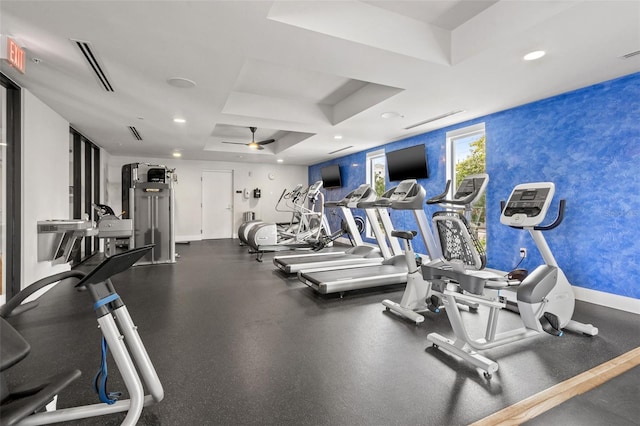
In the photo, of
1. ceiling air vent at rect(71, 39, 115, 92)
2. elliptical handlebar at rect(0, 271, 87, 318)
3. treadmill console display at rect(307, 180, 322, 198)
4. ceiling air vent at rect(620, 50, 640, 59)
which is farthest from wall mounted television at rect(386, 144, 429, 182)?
elliptical handlebar at rect(0, 271, 87, 318)

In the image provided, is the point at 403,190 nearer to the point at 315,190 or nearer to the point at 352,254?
the point at 352,254

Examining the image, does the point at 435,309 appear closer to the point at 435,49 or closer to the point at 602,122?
the point at 435,49

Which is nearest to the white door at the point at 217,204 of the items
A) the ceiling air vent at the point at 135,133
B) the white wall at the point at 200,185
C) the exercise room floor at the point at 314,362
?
the white wall at the point at 200,185

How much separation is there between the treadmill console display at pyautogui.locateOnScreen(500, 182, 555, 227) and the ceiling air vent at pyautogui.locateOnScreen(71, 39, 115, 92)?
13.4 feet

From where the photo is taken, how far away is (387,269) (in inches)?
180

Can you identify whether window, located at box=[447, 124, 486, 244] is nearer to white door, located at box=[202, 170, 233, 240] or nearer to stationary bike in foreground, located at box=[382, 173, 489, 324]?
stationary bike in foreground, located at box=[382, 173, 489, 324]

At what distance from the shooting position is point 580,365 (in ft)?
7.43

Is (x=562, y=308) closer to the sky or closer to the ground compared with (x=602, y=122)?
closer to the ground

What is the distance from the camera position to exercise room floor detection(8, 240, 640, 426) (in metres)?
1.76

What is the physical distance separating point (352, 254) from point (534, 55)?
4.04 m

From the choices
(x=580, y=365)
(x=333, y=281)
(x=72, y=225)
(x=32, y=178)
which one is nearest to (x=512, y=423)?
(x=580, y=365)

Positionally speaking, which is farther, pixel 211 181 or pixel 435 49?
pixel 211 181

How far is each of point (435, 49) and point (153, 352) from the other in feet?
12.4

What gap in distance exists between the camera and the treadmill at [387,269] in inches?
126
